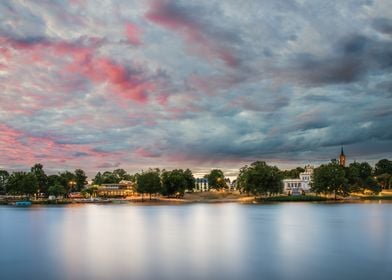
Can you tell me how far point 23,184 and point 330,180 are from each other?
435ft

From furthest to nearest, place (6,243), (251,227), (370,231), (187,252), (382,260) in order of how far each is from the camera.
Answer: (251,227), (370,231), (6,243), (187,252), (382,260)

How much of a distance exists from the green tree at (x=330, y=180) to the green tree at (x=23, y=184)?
12368cm

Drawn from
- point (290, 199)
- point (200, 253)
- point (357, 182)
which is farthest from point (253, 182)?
point (200, 253)

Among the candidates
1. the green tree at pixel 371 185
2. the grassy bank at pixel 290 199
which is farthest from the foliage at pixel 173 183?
the green tree at pixel 371 185

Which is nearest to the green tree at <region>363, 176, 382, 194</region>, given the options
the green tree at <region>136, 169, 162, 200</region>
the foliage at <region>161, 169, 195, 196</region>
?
the foliage at <region>161, 169, 195, 196</region>

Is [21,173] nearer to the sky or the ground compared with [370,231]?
nearer to the sky

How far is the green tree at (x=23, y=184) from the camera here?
187m

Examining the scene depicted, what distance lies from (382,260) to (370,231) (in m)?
24.1

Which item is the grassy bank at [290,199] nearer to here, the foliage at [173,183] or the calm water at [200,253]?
the foliage at [173,183]

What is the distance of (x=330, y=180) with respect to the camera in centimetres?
16050

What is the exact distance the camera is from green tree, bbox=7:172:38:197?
187125mm

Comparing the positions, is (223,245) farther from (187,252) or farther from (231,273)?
(231,273)

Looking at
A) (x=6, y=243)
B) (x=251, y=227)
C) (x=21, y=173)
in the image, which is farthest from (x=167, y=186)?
(x=6, y=243)

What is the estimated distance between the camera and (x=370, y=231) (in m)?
56.2
